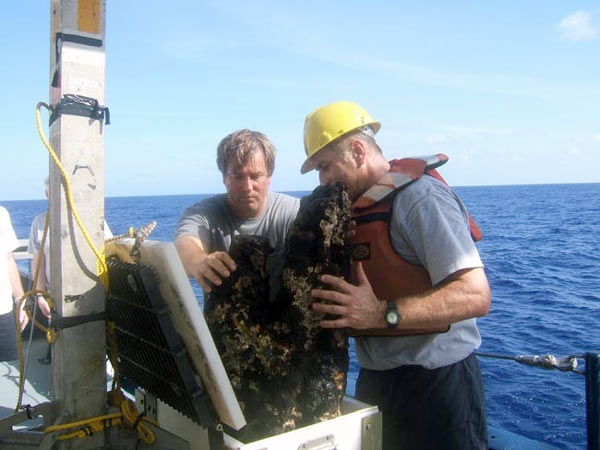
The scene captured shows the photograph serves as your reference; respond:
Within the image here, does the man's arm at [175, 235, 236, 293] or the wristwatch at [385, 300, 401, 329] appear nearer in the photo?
the wristwatch at [385, 300, 401, 329]

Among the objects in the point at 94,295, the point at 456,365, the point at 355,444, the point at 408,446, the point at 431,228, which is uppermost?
the point at 431,228

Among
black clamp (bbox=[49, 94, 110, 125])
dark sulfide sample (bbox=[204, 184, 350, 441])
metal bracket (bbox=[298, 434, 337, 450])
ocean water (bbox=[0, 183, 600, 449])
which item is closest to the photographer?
metal bracket (bbox=[298, 434, 337, 450])

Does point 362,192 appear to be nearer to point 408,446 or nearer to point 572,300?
point 408,446

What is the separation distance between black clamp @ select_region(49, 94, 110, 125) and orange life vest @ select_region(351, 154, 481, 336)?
1.15 metres

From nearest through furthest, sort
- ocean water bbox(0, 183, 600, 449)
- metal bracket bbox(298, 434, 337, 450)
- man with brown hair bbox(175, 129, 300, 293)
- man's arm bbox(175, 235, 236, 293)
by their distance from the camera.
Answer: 1. metal bracket bbox(298, 434, 337, 450)
2. man's arm bbox(175, 235, 236, 293)
3. man with brown hair bbox(175, 129, 300, 293)
4. ocean water bbox(0, 183, 600, 449)

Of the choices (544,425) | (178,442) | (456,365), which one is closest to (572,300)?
(544,425)

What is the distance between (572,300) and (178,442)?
1782 centimetres

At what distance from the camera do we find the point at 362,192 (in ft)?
8.73

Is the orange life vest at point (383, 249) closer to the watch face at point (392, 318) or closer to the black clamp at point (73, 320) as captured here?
the watch face at point (392, 318)

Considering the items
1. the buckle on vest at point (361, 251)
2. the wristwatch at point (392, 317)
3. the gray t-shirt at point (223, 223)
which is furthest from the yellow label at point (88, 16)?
the wristwatch at point (392, 317)

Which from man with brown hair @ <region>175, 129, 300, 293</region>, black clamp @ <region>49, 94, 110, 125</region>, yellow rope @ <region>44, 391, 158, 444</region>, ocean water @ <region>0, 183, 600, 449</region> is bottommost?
ocean water @ <region>0, 183, 600, 449</region>

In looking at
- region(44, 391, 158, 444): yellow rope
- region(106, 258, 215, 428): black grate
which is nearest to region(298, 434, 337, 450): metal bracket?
region(106, 258, 215, 428): black grate

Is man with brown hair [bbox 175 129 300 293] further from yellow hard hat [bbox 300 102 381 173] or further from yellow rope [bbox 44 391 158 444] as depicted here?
yellow rope [bbox 44 391 158 444]

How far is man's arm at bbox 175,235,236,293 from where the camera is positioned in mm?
2336
